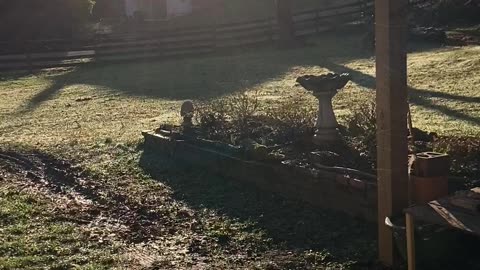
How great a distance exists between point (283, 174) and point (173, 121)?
5.15m

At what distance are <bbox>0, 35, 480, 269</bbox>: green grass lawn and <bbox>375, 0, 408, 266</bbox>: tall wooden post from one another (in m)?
0.54

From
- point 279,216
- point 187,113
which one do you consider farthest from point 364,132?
point 187,113

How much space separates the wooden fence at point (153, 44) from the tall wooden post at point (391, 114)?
20.7 meters

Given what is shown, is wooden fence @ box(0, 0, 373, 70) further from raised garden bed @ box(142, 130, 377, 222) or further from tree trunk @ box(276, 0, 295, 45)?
raised garden bed @ box(142, 130, 377, 222)

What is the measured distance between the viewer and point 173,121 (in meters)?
12.8

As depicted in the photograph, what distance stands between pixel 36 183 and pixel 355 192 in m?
4.14

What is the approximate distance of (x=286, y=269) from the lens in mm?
5996

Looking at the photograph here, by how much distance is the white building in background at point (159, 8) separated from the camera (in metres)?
38.8

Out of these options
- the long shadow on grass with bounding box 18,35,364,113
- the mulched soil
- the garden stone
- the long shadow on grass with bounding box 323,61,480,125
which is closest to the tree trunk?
the long shadow on grass with bounding box 18,35,364,113

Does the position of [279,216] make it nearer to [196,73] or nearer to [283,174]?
[283,174]

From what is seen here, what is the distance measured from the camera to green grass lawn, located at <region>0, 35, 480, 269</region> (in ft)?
A: 21.6

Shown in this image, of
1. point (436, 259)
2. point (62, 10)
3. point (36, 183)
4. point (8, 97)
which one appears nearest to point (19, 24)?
point (62, 10)

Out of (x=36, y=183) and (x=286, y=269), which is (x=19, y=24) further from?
(x=286, y=269)

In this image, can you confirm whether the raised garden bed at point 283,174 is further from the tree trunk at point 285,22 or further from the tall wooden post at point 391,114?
the tree trunk at point 285,22
